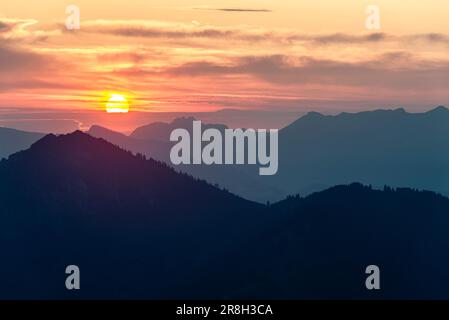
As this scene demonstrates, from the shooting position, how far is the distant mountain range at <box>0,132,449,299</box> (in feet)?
301

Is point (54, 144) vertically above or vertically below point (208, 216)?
above

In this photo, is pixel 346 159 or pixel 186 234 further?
pixel 186 234

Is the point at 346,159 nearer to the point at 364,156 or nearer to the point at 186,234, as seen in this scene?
the point at 364,156

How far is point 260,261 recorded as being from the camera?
334 ft

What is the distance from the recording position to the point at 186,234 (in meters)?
112

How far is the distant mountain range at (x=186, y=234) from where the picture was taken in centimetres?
9181

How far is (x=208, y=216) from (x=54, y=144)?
22.7m

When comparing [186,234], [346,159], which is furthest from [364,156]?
[186,234]

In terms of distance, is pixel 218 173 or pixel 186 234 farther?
pixel 186 234

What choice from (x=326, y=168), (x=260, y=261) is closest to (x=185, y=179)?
(x=260, y=261)

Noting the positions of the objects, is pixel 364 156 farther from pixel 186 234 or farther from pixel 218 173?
pixel 186 234
